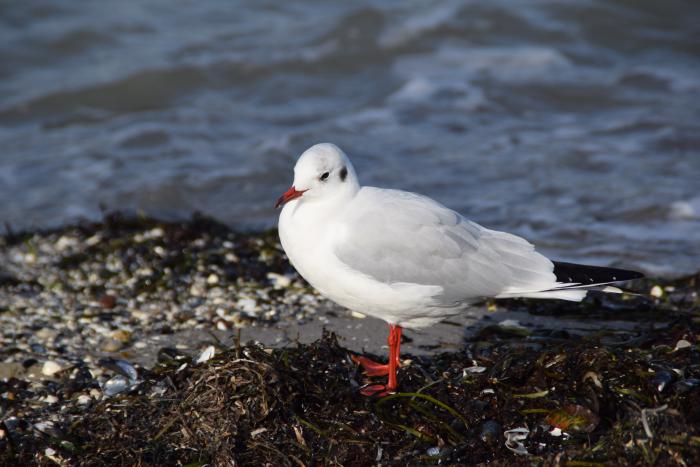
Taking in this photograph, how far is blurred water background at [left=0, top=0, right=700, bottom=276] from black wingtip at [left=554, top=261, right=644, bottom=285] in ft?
7.71

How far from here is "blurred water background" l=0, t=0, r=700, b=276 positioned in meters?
8.02

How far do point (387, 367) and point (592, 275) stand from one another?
A: 3.61 feet

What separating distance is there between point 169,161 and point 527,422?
6.54 metres

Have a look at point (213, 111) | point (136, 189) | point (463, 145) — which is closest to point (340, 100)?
point (213, 111)

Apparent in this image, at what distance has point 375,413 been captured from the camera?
3.87 m

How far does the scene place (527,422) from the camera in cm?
374

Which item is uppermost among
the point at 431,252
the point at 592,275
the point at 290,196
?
the point at 290,196

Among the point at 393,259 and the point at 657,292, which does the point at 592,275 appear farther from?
the point at 657,292

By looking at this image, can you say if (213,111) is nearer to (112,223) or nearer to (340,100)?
(340,100)

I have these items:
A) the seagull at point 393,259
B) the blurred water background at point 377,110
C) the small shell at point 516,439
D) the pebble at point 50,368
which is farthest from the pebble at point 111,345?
the blurred water background at point 377,110

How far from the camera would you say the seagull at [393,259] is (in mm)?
4086

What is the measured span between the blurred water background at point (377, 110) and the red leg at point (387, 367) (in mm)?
2749

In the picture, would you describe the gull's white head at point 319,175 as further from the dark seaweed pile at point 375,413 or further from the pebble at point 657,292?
the pebble at point 657,292

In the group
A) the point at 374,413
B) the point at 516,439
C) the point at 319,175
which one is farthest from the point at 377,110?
the point at 516,439
